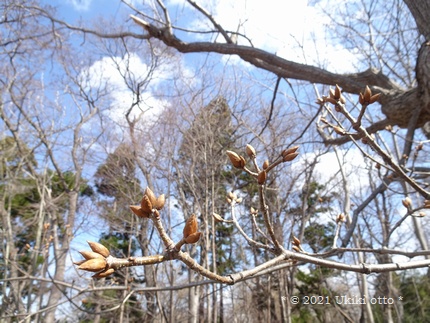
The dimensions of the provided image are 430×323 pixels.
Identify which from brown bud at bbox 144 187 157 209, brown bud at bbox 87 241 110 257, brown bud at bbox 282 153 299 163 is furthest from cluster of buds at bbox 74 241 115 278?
brown bud at bbox 282 153 299 163

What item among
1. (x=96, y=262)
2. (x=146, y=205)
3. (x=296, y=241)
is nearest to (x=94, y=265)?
(x=96, y=262)

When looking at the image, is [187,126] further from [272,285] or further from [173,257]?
[173,257]

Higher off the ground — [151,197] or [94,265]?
[151,197]

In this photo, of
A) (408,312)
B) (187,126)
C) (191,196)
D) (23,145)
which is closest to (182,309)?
(191,196)

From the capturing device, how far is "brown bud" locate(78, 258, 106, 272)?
487 millimetres

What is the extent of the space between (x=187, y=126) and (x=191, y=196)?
1484 mm

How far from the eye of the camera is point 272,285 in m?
7.32

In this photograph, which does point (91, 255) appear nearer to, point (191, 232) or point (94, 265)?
point (94, 265)

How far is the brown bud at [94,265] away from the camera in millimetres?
487

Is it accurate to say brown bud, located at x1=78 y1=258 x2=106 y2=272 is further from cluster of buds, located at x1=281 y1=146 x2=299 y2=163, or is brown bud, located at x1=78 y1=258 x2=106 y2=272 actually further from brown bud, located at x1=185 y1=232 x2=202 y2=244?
cluster of buds, located at x1=281 y1=146 x2=299 y2=163

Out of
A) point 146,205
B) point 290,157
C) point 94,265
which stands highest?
point 290,157

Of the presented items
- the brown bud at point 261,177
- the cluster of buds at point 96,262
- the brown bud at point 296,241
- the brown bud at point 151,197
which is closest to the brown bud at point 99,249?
the cluster of buds at point 96,262

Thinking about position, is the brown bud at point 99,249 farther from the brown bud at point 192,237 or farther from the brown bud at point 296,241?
the brown bud at point 296,241

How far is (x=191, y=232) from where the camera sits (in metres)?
0.56
